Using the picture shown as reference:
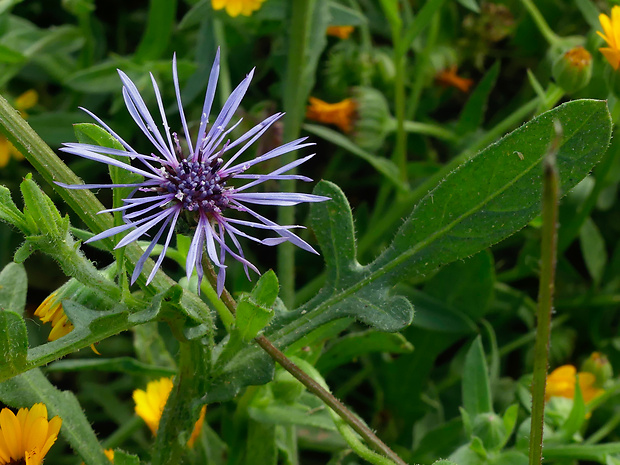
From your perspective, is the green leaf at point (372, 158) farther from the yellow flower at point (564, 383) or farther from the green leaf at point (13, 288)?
the green leaf at point (13, 288)

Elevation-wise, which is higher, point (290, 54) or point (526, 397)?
point (290, 54)

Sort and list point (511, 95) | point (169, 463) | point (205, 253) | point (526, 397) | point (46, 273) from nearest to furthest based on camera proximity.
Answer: point (205, 253) < point (169, 463) < point (526, 397) < point (46, 273) < point (511, 95)

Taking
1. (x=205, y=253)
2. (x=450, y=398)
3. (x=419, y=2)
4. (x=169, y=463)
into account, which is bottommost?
(x=450, y=398)

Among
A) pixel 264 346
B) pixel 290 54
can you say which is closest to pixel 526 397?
pixel 264 346

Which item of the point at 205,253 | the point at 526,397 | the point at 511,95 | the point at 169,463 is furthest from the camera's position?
the point at 511,95

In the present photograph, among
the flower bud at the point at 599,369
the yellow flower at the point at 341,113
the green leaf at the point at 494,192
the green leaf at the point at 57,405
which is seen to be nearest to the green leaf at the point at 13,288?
the green leaf at the point at 57,405

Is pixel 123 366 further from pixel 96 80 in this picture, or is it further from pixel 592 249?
pixel 592 249

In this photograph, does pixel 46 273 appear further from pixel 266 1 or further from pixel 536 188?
pixel 536 188
